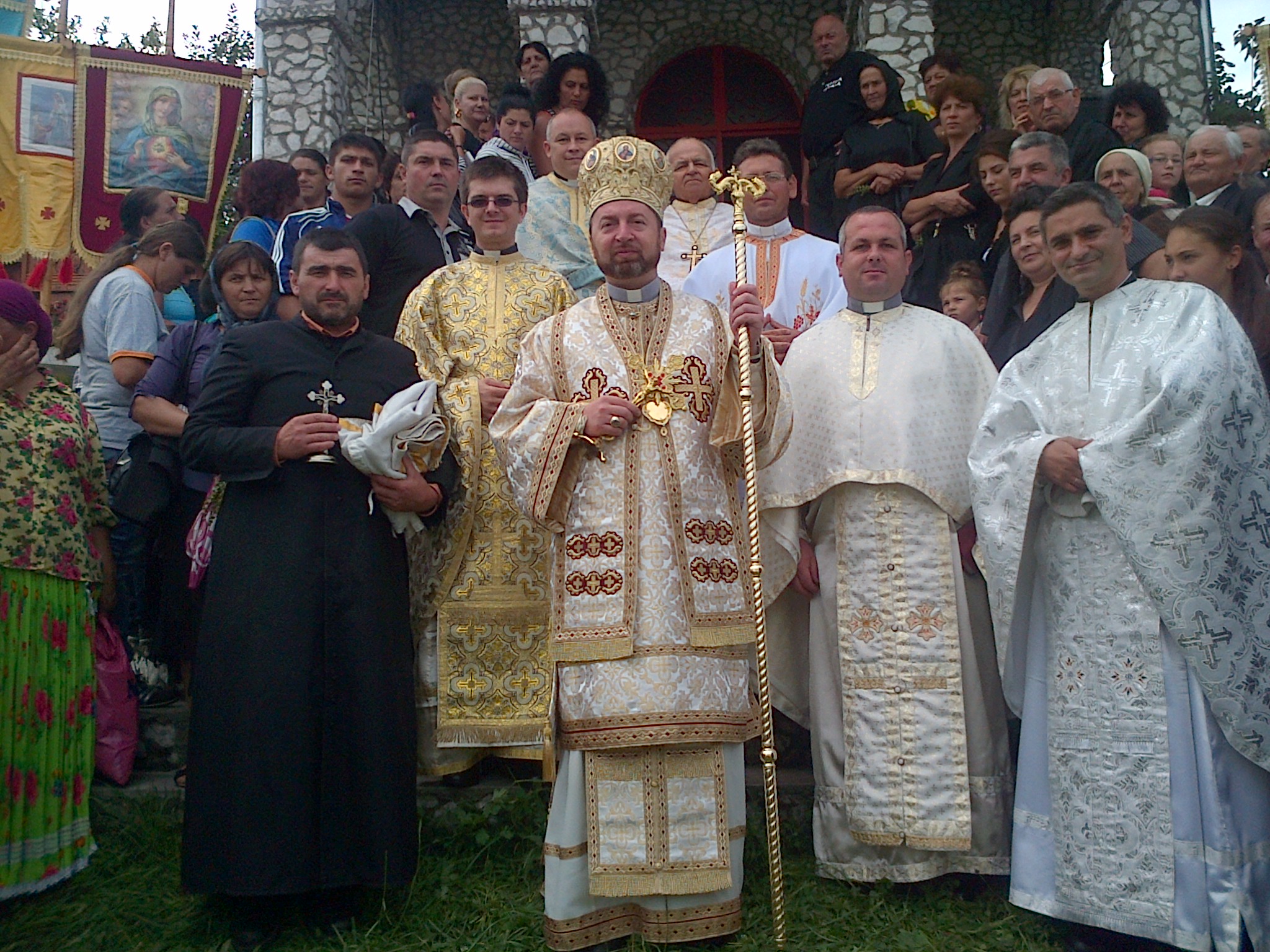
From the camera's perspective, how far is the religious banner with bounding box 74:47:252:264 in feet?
23.6

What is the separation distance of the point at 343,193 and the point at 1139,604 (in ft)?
13.5

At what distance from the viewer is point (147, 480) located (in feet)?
14.3

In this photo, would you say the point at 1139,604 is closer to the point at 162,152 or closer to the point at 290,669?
the point at 290,669

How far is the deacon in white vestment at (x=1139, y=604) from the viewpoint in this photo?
3.19 meters

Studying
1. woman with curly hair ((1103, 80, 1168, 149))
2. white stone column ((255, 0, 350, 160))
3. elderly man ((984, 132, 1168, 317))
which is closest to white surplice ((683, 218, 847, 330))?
elderly man ((984, 132, 1168, 317))

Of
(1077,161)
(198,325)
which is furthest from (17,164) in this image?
(1077,161)

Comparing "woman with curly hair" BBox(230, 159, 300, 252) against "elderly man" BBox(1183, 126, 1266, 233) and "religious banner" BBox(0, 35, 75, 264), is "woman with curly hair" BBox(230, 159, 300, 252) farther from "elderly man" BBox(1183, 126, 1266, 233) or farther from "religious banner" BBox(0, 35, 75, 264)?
"elderly man" BBox(1183, 126, 1266, 233)

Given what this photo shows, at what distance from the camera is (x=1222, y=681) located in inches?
125

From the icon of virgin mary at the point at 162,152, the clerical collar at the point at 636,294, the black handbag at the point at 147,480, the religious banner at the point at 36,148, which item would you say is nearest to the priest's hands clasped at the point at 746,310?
the clerical collar at the point at 636,294

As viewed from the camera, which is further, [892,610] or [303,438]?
[892,610]

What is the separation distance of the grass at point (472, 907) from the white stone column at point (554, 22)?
726cm

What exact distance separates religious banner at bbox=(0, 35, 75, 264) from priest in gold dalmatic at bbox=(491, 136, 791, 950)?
5286 mm

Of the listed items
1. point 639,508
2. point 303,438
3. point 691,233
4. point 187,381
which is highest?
point 691,233

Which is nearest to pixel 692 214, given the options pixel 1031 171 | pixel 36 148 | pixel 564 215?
pixel 564 215
